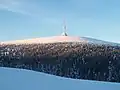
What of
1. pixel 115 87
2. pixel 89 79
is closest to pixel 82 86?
pixel 89 79

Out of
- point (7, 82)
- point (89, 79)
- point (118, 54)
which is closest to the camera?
point (7, 82)

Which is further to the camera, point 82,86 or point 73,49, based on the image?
point 73,49

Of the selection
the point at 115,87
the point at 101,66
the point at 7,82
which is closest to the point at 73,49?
the point at 101,66

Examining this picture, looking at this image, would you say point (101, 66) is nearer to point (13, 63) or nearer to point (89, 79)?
point (89, 79)

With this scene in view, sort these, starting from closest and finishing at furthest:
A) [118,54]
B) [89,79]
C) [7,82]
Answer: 1. [7,82]
2. [89,79]
3. [118,54]

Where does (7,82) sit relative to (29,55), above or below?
below

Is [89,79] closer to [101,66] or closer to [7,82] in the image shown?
[101,66]
